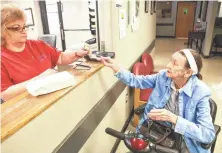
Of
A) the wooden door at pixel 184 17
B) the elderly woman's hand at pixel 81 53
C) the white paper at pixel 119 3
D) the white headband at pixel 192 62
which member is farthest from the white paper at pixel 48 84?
the wooden door at pixel 184 17

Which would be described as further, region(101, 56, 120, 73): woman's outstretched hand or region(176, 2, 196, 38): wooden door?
region(176, 2, 196, 38): wooden door

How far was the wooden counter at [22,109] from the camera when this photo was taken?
32.0 inches

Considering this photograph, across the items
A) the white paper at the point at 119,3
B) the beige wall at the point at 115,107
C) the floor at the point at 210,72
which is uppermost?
the white paper at the point at 119,3

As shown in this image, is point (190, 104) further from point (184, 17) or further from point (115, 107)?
point (184, 17)

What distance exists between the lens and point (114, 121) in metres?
2.14

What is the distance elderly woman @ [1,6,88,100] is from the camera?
1098 mm

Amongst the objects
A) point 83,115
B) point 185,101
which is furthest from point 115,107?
point 185,101

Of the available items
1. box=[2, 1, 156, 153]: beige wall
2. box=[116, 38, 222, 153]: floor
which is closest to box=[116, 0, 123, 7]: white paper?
box=[2, 1, 156, 153]: beige wall

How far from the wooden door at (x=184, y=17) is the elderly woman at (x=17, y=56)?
9.82 metres

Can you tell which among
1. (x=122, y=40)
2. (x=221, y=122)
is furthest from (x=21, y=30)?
(x=221, y=122)

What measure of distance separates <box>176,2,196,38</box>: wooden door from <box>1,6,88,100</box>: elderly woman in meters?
9.82

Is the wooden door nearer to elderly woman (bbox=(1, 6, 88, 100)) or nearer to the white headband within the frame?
the white headband

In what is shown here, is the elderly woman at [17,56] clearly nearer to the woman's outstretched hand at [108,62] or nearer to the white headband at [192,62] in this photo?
the woman's outstretched hand at [108,62]

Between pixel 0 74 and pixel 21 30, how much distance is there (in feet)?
0.97
